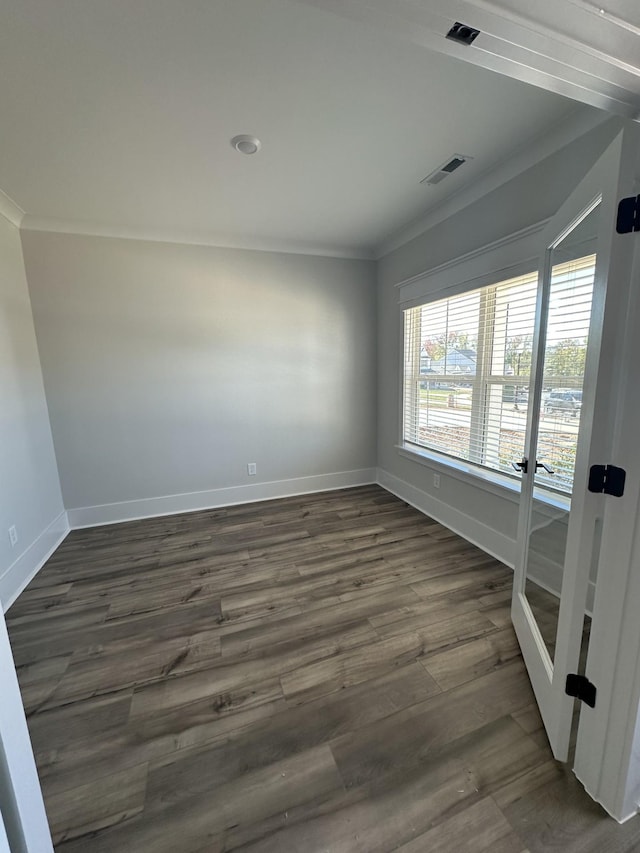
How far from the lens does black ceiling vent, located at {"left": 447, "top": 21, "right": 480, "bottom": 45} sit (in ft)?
2.03

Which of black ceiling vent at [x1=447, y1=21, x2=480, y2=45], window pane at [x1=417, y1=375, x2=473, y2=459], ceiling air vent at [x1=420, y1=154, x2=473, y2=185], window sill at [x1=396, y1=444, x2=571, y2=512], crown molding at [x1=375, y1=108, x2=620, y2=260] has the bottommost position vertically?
window sill at [x1=396, y1=444, x2=571, y2=512]

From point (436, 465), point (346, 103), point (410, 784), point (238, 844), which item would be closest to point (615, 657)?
point (410, 784)

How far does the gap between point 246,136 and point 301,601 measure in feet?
8.87

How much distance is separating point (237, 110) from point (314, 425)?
105 inches

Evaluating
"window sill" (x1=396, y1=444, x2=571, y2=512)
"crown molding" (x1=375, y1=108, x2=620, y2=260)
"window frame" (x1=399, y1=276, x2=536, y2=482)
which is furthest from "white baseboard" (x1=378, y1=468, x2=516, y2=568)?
"crown molding" (x1=375, y1=108, x2=620, y2=260)

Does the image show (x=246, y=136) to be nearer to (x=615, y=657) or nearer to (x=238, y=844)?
(x=615, y=657)

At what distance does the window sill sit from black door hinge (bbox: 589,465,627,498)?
57 cm

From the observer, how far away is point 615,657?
0.98m

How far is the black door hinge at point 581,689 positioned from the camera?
1.06 m

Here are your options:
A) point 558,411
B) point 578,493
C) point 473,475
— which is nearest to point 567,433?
point 558,411

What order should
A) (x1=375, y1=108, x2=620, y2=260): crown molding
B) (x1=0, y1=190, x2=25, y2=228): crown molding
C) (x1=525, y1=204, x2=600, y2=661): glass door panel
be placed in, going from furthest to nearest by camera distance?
(x1=0, y1=190, x2=25, y2=228): crown molding < (x1=375, y1=108, x2=620, y2=260): crown molding < (x1=525, y1=204, x2=600, y2=661): glass door panel

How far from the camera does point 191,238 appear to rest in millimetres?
3092

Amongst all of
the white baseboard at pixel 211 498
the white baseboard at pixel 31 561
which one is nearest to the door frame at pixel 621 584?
the white baseboard at pixel 31 561

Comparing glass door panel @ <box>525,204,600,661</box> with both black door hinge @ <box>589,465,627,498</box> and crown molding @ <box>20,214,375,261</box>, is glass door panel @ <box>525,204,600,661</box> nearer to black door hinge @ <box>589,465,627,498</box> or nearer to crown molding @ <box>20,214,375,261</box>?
black door hinge @ <box>589,465,627,498</box>
